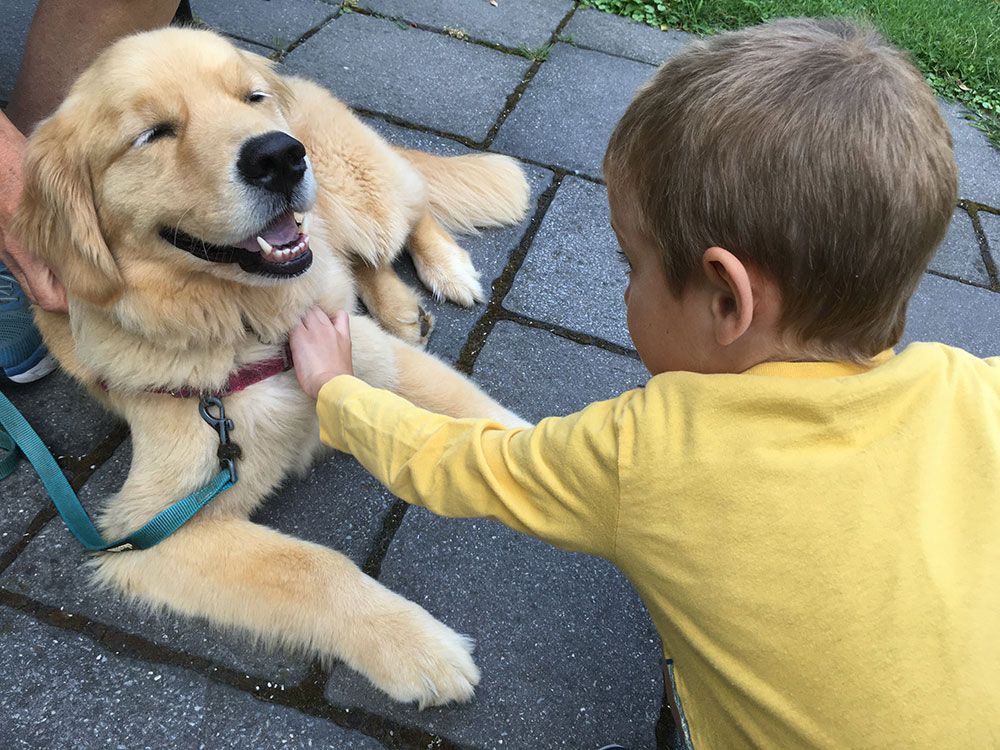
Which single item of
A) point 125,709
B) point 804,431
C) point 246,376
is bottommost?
point 125,709

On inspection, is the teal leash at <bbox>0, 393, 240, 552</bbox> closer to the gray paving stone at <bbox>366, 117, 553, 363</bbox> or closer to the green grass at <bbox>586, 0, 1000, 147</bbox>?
the gray paving stone at <bbox>366, 117, 553, 363</bbox>

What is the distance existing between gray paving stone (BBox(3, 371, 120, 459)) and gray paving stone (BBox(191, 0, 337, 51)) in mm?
2298

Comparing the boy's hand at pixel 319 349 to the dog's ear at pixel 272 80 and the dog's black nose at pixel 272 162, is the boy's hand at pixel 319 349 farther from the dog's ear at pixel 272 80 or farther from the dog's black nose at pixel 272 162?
the dog's ear at pixel 272 80

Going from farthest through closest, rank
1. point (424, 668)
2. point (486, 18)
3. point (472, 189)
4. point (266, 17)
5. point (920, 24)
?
point (920, 24)
point (486, 18)
point (266, 17)
point (472, 189)
point (424, 668)

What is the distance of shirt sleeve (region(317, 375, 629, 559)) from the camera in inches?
44.1

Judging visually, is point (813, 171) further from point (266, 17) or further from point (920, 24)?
point (920, 24)

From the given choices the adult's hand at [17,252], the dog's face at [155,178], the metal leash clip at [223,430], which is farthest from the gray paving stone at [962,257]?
the adult's hand at [17,252]

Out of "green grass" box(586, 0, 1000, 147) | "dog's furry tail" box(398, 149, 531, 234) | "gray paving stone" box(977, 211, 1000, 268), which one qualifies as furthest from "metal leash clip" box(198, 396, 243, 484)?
"green grass" box(586, 0, 1000, 147)

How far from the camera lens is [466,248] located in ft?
9.42

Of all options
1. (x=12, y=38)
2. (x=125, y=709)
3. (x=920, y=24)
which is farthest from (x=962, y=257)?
(x=12, y=38)

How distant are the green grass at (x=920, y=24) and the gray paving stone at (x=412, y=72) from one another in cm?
129

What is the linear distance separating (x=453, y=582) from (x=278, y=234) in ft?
3.30

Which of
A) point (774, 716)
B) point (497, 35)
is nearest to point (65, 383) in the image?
point (774, 716)

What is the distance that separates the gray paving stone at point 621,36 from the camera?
4055 mm
